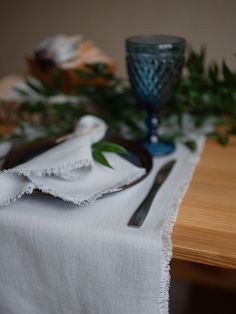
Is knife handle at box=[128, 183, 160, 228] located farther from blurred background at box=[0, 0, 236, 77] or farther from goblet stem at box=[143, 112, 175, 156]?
blurred background at box=[0, 0, 236, 77]

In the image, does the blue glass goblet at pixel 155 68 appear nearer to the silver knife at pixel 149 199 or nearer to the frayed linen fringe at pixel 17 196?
the silver knife at pixel 149 199

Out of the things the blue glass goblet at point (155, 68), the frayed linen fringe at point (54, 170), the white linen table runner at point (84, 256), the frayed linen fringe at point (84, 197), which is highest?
the blue glass goblet at point (155, 68)

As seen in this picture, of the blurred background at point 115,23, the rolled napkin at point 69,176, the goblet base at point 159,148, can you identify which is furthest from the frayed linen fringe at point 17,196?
the blurred background at point 115,23

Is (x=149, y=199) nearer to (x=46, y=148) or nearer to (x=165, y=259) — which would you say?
(x=165, y=259)

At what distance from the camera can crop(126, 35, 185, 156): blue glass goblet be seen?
56 centimetres

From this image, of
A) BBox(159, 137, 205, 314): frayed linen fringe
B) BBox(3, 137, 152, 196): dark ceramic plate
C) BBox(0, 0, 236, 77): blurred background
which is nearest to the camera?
BBox(159, 137, 205, 314): frayed linen fringe

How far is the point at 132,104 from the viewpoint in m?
0.75

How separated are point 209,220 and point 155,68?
0.25 metres

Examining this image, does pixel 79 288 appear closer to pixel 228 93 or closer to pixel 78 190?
pixel 78 190

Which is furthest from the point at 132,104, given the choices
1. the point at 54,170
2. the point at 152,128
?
the point at 54,170

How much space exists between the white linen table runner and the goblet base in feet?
0.47

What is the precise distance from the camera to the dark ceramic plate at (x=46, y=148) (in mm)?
532

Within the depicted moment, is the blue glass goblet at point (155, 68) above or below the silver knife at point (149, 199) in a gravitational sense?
above

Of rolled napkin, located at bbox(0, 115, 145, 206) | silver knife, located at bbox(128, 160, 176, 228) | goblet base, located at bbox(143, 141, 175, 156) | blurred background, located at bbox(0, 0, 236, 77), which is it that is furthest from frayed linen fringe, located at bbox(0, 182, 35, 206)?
blurred background, located at bbox(0, 0, 236, 77)
